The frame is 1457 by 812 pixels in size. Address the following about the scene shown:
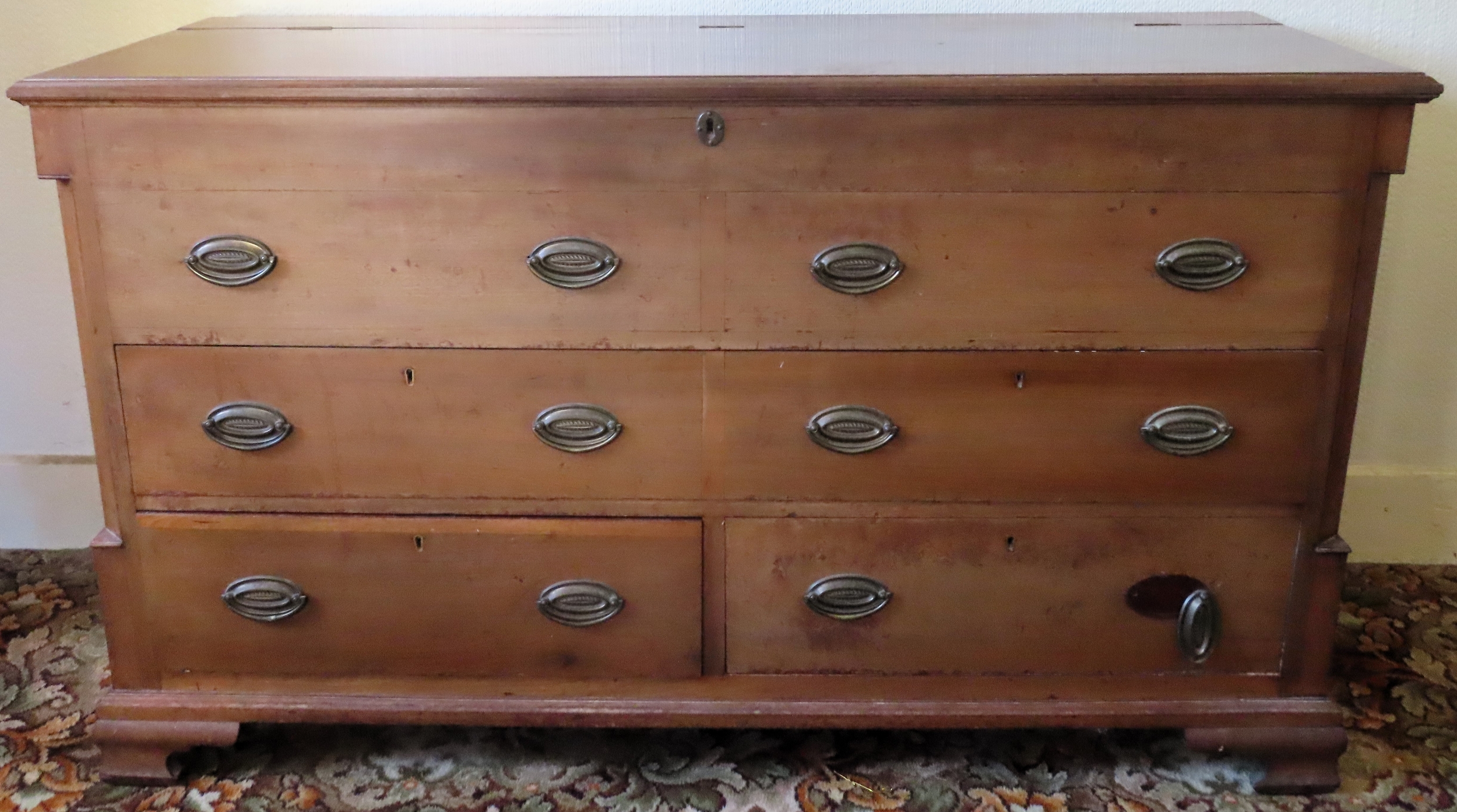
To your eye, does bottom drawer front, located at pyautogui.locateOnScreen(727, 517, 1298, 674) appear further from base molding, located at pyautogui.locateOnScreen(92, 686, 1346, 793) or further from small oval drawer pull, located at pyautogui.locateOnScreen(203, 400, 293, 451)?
small oval drawer pull, located at pyautogui.locateOnScreen(203, 400, 293, 451)

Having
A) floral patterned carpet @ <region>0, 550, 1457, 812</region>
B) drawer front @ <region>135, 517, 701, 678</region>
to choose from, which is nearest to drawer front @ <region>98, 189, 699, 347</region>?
drawer front @ <region>135, 517, 701, 678</region>

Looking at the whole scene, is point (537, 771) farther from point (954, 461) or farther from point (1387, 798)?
point (1387, 798)

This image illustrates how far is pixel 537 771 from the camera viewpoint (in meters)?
1.56

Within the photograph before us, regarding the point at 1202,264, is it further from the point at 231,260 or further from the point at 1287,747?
the point at 231,260

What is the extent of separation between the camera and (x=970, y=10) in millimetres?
1788

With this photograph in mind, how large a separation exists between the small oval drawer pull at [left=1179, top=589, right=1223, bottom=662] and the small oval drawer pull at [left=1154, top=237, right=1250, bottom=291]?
14.5 inches

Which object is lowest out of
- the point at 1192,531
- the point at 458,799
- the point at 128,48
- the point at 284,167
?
the point at 458,799

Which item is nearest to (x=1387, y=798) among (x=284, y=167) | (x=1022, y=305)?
(x=1022, y=305)

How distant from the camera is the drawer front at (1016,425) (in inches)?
52.9

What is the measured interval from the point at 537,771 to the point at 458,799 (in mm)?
105

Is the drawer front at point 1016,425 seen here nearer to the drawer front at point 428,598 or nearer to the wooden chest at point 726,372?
the wooden chest at point 726,372

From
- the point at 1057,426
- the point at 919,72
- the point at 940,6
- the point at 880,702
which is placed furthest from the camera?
the point at 940,6

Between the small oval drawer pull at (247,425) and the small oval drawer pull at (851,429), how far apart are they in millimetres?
590

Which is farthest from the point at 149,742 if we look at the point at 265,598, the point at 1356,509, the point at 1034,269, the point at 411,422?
the point at 1356,509
